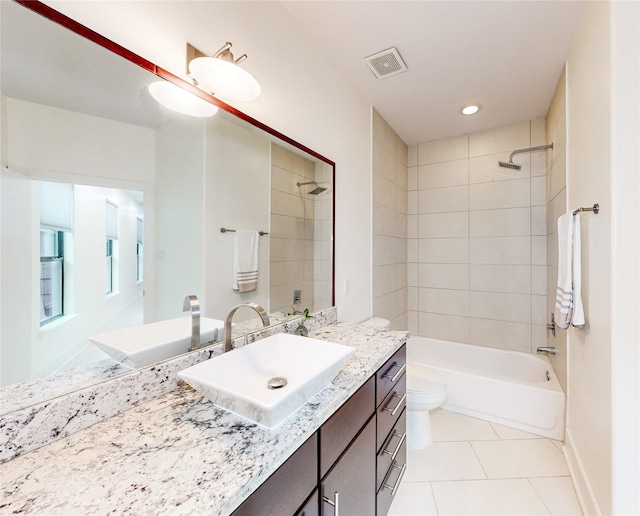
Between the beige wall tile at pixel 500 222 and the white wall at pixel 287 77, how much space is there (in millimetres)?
1307

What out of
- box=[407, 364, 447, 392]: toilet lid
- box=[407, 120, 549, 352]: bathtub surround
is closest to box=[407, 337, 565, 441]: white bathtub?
box=[407, 120, 549, 352]: bathtub surround

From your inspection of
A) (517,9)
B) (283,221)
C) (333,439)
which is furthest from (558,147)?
(333,439)

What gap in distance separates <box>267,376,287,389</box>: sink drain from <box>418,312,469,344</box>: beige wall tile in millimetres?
2581

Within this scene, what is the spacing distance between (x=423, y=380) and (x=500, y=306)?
1374mm

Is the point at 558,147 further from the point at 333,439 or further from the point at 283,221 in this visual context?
the point at 333,439

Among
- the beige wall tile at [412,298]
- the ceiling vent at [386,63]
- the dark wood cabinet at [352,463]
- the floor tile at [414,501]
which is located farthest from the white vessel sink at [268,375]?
the beige wall tile at [412,298]

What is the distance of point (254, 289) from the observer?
4.63 ft

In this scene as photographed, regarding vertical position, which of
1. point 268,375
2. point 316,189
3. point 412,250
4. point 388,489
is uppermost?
point 316,189

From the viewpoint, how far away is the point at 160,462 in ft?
1.96

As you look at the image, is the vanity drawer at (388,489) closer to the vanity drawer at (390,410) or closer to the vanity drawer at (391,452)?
the vanity drawer at (391,452)

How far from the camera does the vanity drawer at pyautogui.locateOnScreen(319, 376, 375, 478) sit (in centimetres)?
82

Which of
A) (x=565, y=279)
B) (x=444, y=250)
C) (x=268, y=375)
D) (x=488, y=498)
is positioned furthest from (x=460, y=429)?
(x=268, y=375)

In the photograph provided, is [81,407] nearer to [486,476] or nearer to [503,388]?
[486,476]

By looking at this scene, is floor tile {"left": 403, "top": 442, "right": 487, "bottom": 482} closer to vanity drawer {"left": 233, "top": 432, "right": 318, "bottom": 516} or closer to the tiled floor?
the tiled floor
